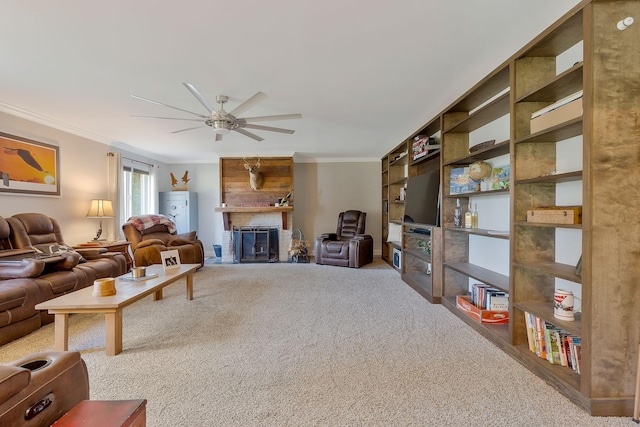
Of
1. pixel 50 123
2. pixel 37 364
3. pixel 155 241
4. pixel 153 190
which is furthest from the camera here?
pixel 153 190

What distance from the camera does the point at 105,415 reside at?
0.90 m

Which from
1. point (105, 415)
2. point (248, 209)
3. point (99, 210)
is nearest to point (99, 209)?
point (99, 210)

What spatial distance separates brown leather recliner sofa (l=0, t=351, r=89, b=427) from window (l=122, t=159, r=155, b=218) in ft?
16.6

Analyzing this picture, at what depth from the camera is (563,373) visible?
5.53ft

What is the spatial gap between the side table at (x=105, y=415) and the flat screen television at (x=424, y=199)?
3143 mm

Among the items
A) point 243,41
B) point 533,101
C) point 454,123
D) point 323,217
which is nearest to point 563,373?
point 533,101

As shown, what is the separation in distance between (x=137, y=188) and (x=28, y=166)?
7.59ft

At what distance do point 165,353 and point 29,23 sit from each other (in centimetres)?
246

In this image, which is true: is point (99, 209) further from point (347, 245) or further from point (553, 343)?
point (553, 343)

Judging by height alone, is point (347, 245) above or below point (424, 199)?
below

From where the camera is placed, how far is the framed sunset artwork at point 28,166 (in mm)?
3350

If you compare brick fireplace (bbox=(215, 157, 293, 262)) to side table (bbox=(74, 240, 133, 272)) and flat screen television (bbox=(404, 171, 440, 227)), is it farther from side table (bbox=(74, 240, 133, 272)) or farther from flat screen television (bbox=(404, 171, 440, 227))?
flat screen television (bbox=(404, 171, 440, 227))

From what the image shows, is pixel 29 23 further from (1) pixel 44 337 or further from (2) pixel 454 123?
(2) pixel 454 123

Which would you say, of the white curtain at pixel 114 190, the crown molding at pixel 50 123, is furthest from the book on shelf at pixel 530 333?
the white curtain at pixel 114 190
